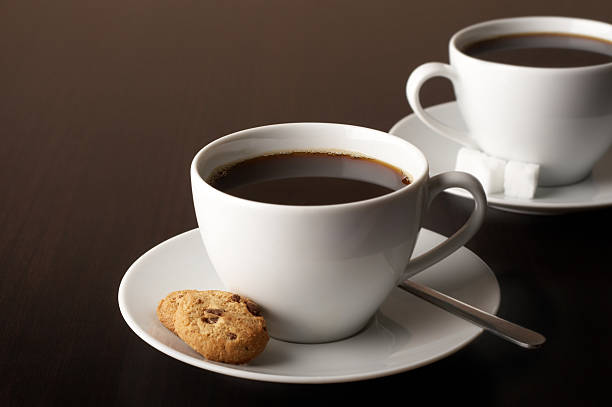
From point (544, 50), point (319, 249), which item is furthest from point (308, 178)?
point (544, 50)

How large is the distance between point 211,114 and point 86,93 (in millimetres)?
297

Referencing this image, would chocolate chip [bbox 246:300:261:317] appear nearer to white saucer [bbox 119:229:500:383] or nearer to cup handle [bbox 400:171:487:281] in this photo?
white saucer [bbox 119:229:500:383]

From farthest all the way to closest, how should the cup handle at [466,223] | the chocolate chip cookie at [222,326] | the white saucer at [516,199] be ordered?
the white saucer at [516,199] → the cup handle at [466,223] → the chocolate chip cookie at [222,326]

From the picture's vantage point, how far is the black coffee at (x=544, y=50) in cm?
144

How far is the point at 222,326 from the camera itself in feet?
3.01

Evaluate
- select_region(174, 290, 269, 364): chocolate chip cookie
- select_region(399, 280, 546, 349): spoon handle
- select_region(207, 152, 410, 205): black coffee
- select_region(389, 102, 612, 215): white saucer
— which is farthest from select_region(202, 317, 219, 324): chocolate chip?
select_region(389, 102, 612, 215): white saucer

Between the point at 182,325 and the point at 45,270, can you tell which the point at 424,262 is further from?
the point at 45,270

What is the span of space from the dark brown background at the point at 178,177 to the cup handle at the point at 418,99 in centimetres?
16

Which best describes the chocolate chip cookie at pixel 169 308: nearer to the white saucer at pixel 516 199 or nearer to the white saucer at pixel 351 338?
the white saucer at pixel 351 338

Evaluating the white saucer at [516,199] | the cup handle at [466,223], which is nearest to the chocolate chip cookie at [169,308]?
the cup handle at [466,223]

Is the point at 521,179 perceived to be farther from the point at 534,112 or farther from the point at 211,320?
the point at 211,320

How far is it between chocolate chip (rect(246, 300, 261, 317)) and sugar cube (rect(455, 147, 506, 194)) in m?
0.50

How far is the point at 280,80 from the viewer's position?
1.83 m

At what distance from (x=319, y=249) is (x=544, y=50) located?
30.4 inches
